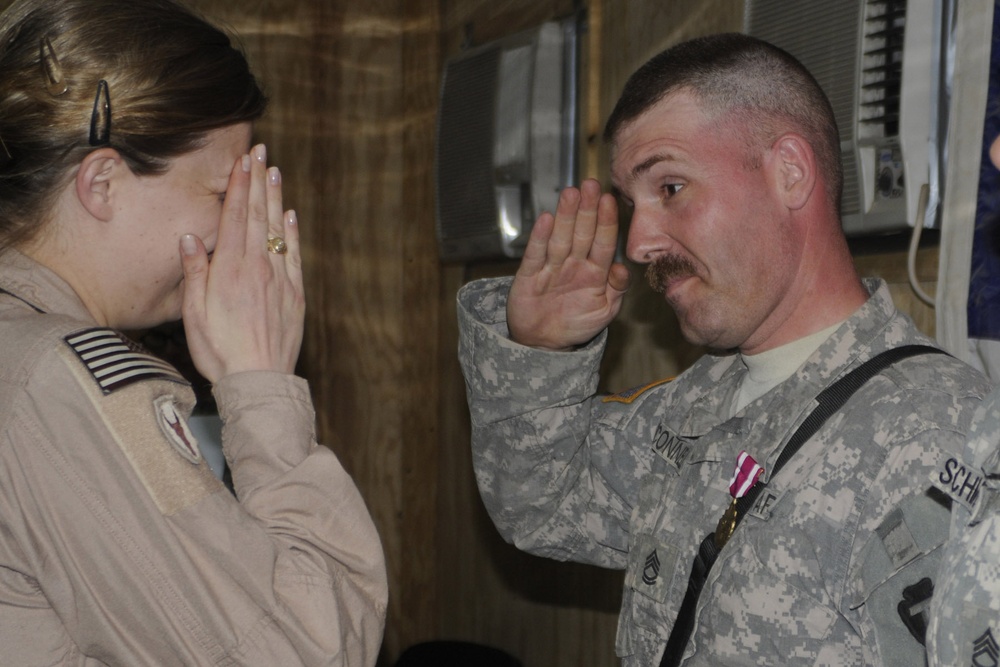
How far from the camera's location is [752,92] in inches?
56.9

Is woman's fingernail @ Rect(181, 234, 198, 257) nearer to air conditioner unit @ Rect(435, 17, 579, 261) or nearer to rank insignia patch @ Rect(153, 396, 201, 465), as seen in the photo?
rank insignia patch @ Rect(153, 396, 201, 465)

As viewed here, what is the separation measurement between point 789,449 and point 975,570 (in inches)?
17.7

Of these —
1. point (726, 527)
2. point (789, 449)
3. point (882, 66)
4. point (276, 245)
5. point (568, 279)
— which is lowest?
point (726, 527)

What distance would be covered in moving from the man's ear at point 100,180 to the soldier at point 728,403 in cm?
68

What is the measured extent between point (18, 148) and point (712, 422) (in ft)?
3.10

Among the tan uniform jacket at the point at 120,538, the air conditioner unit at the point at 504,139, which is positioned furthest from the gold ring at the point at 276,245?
the air conditioner unit at the point at 504,139

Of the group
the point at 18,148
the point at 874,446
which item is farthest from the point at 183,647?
the point at 874,446

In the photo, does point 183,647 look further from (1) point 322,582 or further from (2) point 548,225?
(2) point 548,225

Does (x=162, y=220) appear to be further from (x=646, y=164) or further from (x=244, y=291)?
(x=646, y=164)

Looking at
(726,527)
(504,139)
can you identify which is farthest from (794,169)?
(504,139)

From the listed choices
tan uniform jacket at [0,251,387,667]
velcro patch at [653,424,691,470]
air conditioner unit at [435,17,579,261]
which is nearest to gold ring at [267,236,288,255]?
tan uniform jacket at [0,251,387,667]

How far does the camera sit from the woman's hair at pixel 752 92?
4.72 feet

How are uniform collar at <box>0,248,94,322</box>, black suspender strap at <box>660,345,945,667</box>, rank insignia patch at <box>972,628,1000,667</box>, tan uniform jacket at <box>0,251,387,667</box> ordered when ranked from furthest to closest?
black suspender strap at <box>660,345,945,667</box> → uniform collar at <box>0,248,94,322</box> → tan uniform jacket at <box>0,251,387,667</box> → rank insignia patch at <box>972,628,1000,667</box>

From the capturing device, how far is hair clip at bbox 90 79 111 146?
1.08 m
